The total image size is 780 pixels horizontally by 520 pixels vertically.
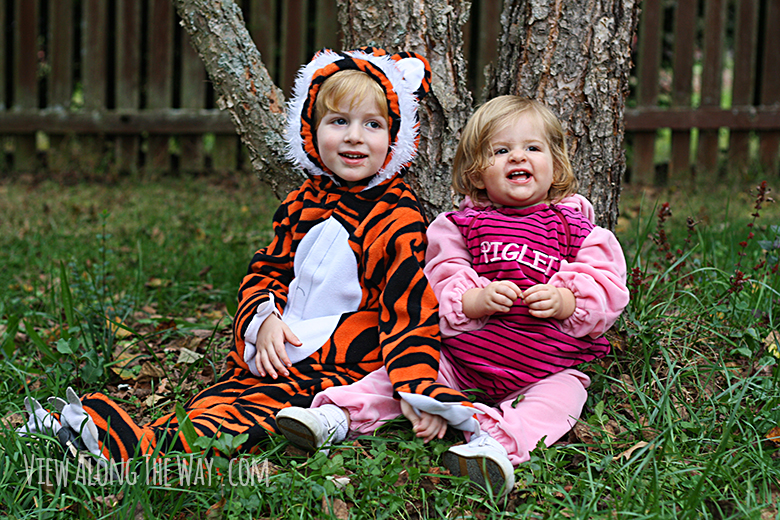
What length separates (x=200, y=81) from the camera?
6.25m

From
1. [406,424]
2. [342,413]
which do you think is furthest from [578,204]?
[342,413]

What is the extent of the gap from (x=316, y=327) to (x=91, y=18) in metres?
5.82

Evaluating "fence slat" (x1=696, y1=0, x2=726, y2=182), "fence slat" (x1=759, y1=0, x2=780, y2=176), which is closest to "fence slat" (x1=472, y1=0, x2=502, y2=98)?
"fence slat" (x1=696, y1=0, x2=726, y2=182)

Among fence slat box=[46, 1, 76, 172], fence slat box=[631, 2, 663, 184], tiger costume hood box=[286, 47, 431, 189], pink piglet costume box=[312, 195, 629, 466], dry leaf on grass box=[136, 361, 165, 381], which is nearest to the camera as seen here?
pink piglet costume box=[312, 195, 629, 466]

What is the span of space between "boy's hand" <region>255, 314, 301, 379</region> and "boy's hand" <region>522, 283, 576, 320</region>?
2.45 ft

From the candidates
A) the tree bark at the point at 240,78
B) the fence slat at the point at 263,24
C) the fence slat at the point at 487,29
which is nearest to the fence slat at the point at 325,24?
the fence slat at the point at 263,24

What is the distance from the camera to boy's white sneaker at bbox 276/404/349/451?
67.9 inches

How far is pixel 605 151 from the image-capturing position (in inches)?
98.6

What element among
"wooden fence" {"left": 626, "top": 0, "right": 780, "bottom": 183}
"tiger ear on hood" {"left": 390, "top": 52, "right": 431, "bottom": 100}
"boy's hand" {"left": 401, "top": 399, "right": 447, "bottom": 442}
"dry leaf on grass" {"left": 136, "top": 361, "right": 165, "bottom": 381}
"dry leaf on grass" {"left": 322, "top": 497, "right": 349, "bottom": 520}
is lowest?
"dry leaf on grass" {"left": 322, "top": 497, "right": 349, "bottom": 520}

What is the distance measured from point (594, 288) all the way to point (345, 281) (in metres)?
0.79

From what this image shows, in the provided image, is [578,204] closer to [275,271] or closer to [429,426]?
[429,426]

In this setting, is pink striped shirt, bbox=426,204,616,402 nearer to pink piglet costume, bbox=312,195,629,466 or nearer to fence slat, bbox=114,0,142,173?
pink piglet costume, bbox=312,195,629,466

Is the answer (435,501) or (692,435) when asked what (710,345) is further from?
(435,501)

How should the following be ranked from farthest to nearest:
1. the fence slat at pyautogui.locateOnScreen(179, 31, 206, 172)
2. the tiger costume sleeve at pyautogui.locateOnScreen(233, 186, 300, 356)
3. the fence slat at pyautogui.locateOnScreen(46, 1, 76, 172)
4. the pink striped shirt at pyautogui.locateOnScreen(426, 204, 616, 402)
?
the fence slat at pyautogui.locateOnScreen(46, 1, 76, 172)
the fence slat at pyautogui.locateOnScreen(179, 31, 206, 172)
the tiger costume sleeve at pyautogui.locateOnScreen(233, 186, 300, 356)
the pink striped shirt at pyautogui.locateOnScreen(426, 204, 616, 402)
